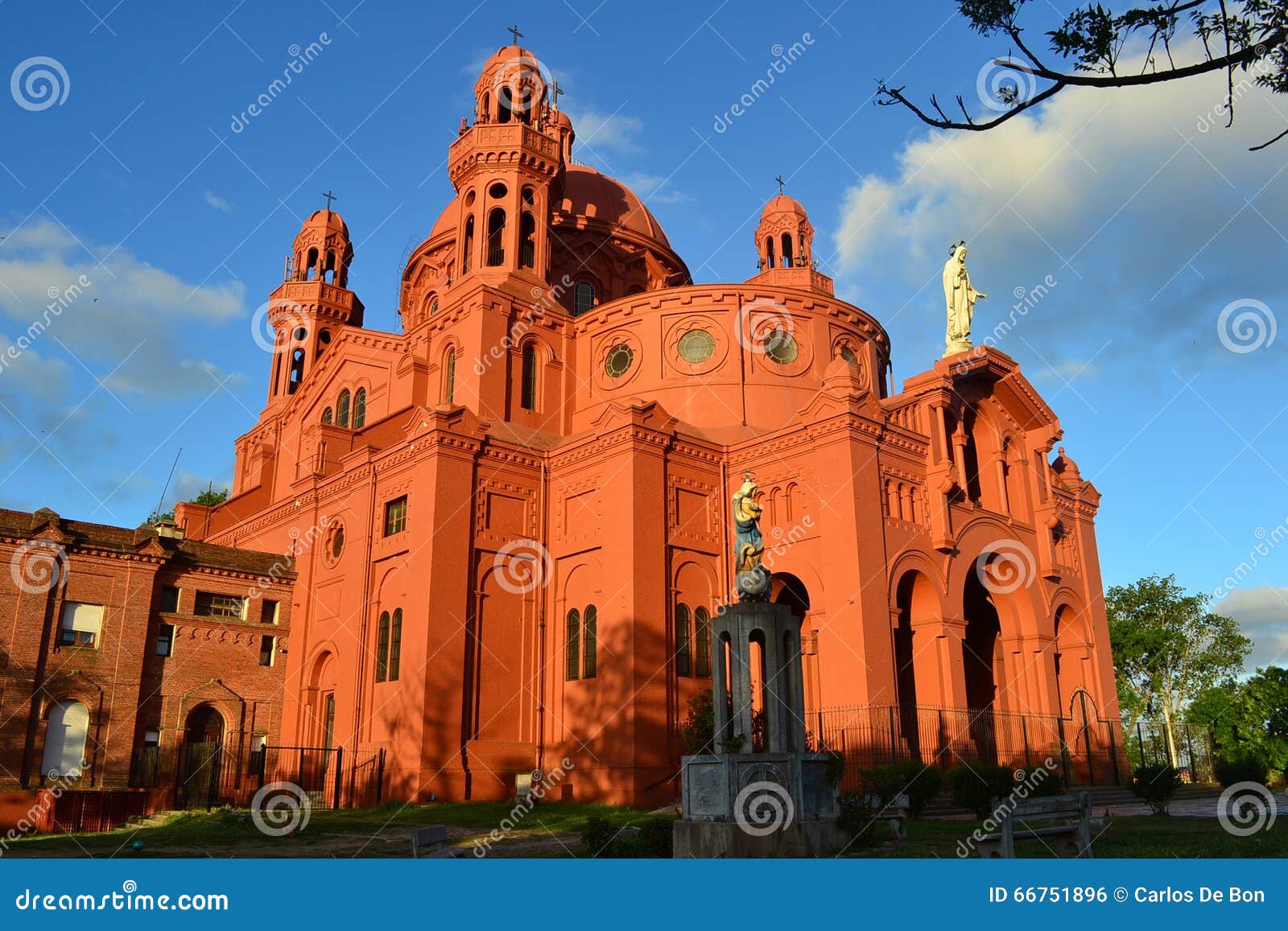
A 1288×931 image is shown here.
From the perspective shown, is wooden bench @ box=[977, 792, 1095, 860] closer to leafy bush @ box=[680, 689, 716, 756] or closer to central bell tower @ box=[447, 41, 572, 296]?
leafy bush @ box=[680, 689, 716, 756]

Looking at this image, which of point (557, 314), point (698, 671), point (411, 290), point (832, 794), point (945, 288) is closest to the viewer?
point (832, 794)

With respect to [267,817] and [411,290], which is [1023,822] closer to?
[267,817]

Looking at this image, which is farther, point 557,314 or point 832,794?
point 557,314

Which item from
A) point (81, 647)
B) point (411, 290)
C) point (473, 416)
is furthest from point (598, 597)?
point (411, 290)

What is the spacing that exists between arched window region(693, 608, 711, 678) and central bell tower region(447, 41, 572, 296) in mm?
11837

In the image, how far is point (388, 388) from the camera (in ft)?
110

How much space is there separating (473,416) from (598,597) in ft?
19.6

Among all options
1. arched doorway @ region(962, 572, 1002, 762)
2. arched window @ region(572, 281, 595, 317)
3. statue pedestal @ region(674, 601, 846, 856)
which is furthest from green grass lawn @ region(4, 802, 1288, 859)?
arched window @ region(572, 281, 595, 317)

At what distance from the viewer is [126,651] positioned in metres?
28.4

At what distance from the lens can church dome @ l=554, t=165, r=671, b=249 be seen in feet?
130

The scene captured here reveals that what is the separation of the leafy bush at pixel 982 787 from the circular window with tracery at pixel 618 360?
16643 mm

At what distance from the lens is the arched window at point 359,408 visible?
35156mm

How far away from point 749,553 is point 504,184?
21248 mm

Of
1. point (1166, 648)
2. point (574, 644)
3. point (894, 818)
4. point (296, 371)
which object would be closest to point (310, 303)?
point (296, 371)
